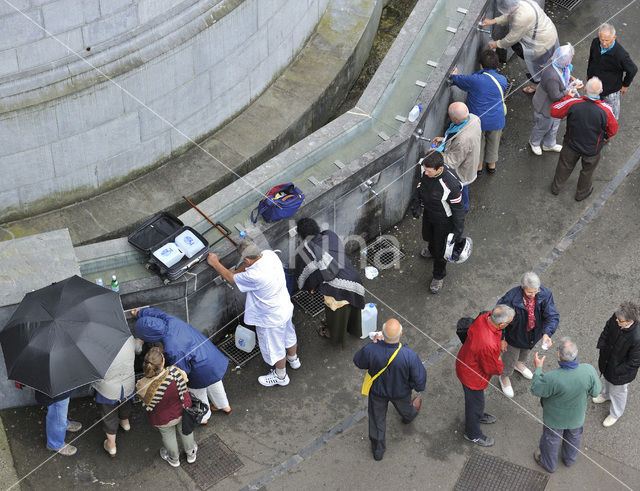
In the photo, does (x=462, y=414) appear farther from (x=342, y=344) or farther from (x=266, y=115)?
(x=266, y=115)

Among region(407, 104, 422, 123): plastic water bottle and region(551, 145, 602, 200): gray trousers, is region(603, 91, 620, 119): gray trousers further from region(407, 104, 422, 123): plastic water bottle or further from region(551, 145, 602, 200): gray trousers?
region(407, 104, 422, 123): plastic water bottle

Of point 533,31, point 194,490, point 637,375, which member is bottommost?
point 194,490

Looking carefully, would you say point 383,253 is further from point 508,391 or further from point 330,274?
point 508,391

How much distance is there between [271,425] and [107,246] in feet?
7.99

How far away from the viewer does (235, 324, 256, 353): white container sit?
10.7 m

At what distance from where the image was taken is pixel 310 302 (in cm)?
1145

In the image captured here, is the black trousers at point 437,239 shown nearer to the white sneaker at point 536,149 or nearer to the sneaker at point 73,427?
the white sneaker at point 536,149

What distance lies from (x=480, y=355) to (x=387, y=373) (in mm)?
891

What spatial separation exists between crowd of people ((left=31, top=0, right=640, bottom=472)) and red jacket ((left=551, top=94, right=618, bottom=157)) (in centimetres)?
1

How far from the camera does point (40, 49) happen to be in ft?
33.0

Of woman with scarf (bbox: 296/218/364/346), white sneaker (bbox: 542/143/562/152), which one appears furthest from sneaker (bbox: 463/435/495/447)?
white sneaker (bbox: 542/143/562/152)

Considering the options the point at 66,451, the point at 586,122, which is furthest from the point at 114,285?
the point at 586,122

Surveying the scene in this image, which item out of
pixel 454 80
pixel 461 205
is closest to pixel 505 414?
pixel 461 205

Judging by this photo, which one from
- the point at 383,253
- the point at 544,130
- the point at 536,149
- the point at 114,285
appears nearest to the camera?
the point at 114,285
